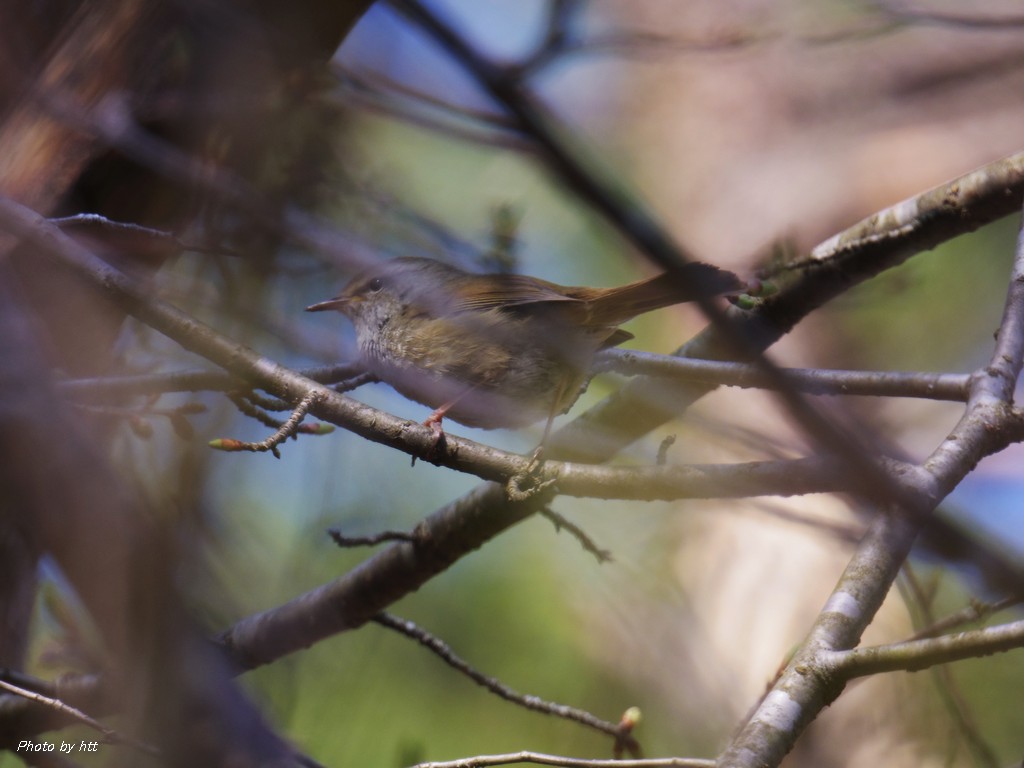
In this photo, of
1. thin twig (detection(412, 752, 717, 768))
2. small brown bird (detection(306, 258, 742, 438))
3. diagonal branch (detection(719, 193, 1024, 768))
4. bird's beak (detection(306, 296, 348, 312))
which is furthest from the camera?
bird's beak (detection(306, 296, 348, 312))

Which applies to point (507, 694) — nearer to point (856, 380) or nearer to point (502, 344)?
point (502, 344)

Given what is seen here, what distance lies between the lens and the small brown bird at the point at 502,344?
112 inches

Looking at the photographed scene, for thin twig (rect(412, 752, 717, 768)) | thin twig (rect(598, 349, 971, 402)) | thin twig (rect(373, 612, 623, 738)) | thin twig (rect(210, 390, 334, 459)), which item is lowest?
thin twig (rect(412, 752, 717, 768))

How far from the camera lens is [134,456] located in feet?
9.33

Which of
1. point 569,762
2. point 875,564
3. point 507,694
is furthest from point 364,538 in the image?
point 875,564

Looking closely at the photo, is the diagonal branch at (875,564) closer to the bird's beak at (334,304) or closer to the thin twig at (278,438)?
the thin twig at (278,438)

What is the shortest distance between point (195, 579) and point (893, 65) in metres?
9.38

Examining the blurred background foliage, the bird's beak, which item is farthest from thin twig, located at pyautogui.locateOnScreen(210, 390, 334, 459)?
the bird's beak

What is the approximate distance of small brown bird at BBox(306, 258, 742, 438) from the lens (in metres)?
2.84

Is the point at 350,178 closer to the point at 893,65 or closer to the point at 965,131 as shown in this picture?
the point at 965,131

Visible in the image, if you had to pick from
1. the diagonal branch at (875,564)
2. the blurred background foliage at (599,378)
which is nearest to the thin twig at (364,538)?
the blurred background foliage at (599,378)

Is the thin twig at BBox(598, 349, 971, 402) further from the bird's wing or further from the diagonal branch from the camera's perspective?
the bird's wing

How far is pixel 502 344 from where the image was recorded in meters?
2.92

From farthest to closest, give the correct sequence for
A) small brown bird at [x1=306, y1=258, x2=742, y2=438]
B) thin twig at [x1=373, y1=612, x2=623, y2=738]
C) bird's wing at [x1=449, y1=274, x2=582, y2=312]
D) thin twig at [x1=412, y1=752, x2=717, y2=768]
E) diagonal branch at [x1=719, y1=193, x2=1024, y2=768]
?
bird's wing at [x1=449, y1=274, x2=582, y2=312] → small brown bird at [x1=306, y1=258, x2=742, y2=438] → thin twig at [x1=373, y1=612, x2=623, y2=738] → thin twig at [x1=412, y1=752, x2=717, y2=768] → diagonal branch at [x1=719, y1=193, x2=1024, y2=768]
